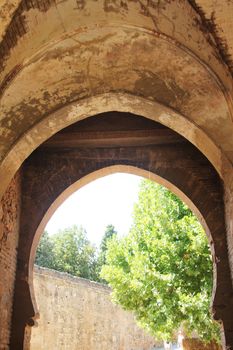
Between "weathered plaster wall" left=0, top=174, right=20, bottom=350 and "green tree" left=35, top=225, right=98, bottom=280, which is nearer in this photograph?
"weathered plaster wall" left=0, top=174, right=20, bottom=350

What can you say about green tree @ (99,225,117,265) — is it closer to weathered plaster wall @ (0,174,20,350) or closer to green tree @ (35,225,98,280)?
green tree @ (35,225,98,280)

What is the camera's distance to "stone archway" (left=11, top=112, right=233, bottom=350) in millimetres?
6766

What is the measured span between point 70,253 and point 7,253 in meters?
25.9

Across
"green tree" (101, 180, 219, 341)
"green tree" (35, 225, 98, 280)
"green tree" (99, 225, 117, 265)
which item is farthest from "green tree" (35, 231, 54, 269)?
"green tree" (101, 180, 219, 341)

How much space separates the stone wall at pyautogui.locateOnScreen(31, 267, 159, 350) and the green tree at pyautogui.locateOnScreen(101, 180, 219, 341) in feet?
9.95

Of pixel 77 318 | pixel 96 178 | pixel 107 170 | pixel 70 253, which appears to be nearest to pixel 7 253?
pixel 96 178

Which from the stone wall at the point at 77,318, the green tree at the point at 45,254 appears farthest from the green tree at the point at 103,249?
the stone wall at the point at 77,318

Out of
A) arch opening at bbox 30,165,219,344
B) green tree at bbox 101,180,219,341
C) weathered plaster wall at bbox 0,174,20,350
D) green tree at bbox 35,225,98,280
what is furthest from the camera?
green tree at bbox 35,225,98,280

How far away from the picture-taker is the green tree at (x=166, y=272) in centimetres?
1023

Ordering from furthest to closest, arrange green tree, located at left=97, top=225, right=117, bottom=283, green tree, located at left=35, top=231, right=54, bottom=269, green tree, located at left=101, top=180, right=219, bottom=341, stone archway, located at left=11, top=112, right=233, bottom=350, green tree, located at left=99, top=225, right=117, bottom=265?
1. green tree, located at left=99, top=225, right=117, bottom=265
2. green tree, located at left=97, top=225, right=117, bottom=283
3. green tree, located at left=35, top=231, right=54, bottom=269
4. green tree, located at left=101, top=180, right=219, bottom=341
5. stone archway, located at left=11, top=112, right=233, bottom=350

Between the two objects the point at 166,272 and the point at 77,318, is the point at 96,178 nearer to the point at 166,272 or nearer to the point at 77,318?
the point at 166,272

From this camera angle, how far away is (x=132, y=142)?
24.0ft

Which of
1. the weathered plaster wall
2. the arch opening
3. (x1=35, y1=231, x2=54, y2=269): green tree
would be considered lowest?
the weathered plaster wall

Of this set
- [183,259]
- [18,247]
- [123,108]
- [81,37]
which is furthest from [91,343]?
[81,37]
